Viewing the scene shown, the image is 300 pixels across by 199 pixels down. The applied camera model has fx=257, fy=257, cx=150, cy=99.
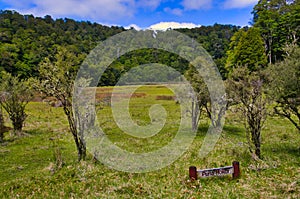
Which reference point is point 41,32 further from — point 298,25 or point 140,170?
point 140,170

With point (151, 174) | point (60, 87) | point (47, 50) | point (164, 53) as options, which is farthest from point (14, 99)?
point (47, 50)

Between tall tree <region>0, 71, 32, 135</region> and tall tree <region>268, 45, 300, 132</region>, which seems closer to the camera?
tall tree <region>268, 45, 300, 132</region>

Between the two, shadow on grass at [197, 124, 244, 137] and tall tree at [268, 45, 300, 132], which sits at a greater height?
tall tree at [268, 45, 300, 132]

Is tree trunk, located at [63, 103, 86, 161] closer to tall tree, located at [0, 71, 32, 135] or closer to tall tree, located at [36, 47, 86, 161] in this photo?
tall tree, located at [36, 47, 86, 161]

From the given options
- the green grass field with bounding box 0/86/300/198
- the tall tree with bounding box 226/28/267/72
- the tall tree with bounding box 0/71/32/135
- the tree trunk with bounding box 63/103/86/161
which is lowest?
the green grass field with bounding box 0/86/300/198

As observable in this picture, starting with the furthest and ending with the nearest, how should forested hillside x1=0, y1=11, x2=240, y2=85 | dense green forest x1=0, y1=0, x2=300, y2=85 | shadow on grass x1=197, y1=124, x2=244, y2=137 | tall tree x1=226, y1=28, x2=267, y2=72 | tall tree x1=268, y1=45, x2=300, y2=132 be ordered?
tall tree x1=226, y1=28, x2=267, y2=72 → dense green forest x1=0, y1=0, x2=300, y2=85 → forested hillside x1=0, y1=11, x2=240, y2=85 → shadow on grass x1=197, y1=124, x2=244, y2=137 → tall tree x1=268, y1=45, x2=300, y2=132

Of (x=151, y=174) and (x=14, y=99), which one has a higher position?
(x=14, y=99)

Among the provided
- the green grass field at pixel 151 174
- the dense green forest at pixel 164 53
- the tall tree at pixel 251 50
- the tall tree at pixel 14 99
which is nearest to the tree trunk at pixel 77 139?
the green grass field at pixel 151 174

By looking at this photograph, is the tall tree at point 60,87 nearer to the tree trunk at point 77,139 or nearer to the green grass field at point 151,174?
the tree trunk at point 77,139

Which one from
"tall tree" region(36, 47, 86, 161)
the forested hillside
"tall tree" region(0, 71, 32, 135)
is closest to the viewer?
"tall tree" region(36, 47, 86, 161)

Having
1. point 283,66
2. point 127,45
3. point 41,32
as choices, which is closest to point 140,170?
point 283,66

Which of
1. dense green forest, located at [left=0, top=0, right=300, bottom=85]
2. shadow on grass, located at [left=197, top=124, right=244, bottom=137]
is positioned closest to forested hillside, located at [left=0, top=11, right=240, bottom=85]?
dense green forest, located at [left=0, top=0, right=300, bottom=85]

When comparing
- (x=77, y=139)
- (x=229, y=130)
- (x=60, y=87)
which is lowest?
(x=229, y=130)

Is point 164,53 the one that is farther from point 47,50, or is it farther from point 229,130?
point 47,50
